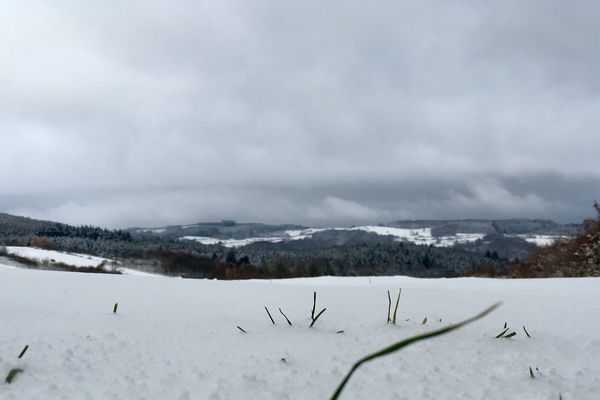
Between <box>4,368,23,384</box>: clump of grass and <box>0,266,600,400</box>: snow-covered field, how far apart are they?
0.08 ft

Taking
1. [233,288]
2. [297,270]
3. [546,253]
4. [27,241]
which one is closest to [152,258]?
[27,241]

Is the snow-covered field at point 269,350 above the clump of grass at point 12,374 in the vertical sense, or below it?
below

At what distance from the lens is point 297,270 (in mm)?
82688

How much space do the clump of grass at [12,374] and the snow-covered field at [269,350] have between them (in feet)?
0.08

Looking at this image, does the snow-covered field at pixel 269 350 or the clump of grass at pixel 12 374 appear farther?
the snow-covered field at pixel 269 350

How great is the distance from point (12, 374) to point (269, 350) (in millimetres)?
1191

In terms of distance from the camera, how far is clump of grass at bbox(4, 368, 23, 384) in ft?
5.48

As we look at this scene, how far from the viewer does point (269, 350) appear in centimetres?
231

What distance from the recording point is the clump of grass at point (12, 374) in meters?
1.67

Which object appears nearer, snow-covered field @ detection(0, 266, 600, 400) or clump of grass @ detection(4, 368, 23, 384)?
clump of grass @ detection(4, 368, 23, 384)

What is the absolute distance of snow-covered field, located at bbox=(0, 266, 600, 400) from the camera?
1784 millimetres

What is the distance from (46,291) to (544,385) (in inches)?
154

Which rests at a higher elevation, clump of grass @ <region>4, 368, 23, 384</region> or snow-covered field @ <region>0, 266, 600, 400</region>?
clump of grass @ <region>4, 368, 23, 384</region>

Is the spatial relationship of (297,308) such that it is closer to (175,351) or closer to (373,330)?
(373,330)
